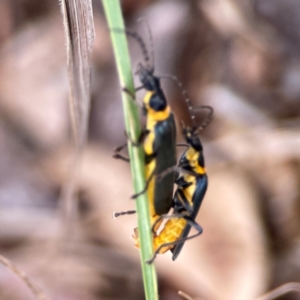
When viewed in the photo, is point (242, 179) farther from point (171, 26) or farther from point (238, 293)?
point (171, 26)

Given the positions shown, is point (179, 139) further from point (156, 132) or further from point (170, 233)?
point (156, 132)

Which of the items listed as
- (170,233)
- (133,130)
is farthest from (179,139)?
(133,130)

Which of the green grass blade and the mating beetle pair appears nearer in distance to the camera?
the green grass blade

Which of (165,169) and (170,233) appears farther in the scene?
(170,233)

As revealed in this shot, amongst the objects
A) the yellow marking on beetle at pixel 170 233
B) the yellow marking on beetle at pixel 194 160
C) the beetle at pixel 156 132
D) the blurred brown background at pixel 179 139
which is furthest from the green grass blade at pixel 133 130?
the blurred brown background at pixel 179 139

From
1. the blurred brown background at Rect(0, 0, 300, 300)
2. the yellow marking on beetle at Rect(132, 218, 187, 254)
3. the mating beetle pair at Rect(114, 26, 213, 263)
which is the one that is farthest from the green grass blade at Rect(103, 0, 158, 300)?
the blurred brown background at Rect(0, 0, 300, 300)

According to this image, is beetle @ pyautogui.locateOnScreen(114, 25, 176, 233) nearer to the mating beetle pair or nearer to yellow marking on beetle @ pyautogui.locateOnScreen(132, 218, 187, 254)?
the mating beetle pair
